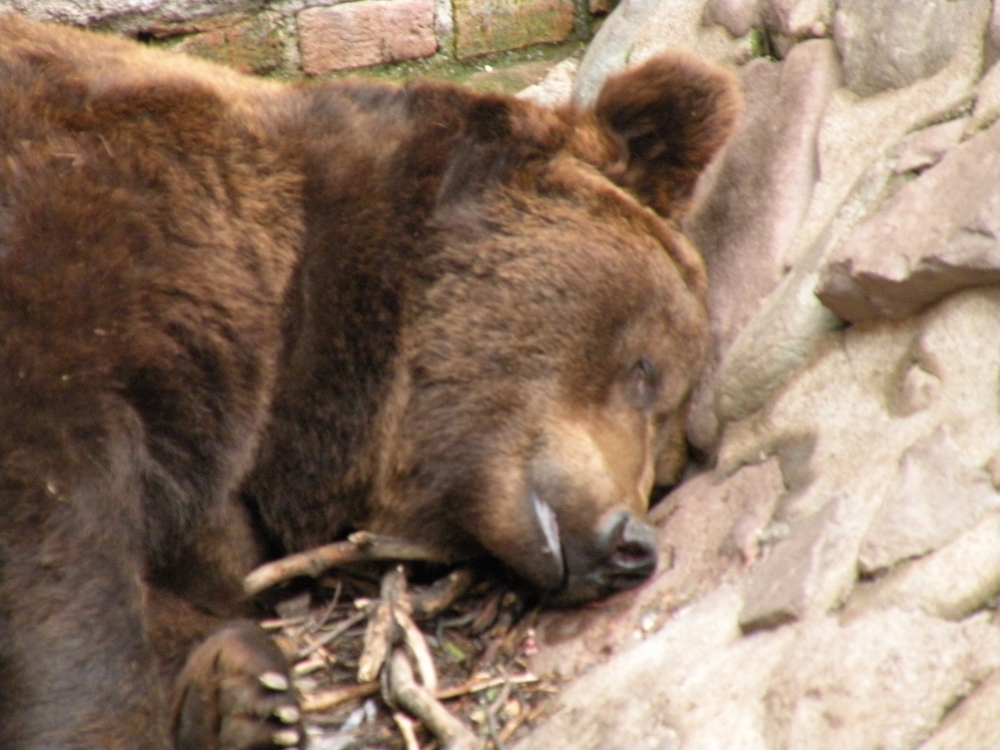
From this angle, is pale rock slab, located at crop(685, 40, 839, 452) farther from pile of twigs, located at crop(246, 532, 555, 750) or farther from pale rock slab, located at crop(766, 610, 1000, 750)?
pale rock slab, located at crop(766, 610, 1000, 750)

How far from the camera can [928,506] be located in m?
2.82

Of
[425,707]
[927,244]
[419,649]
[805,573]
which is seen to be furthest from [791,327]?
[425,707]

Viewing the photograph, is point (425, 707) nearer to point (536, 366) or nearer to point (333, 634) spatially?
point (333, 634)

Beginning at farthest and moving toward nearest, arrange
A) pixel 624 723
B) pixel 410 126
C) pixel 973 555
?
pixel 410 126 < pixel 624 723 < pixel 973 555

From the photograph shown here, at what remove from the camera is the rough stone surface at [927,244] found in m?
3.10

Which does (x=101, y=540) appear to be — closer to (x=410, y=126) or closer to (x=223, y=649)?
(x=223, y=649)

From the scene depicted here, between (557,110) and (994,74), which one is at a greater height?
(994,74)

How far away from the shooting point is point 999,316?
3062 mm

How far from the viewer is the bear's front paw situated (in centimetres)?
301

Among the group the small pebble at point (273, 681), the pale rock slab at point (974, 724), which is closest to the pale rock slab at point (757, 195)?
the small pebble at point (273, 681)

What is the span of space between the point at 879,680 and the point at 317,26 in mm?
3499

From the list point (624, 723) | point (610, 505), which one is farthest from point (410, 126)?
point (624, 723)

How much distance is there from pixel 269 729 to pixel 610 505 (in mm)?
1034

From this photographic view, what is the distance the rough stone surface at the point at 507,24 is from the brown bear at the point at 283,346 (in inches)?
56.6
